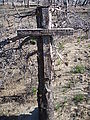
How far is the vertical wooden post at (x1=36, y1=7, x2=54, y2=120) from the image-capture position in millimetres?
7215

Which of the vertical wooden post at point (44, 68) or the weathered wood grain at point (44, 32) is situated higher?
the weathered wood grain at point (44, 32)

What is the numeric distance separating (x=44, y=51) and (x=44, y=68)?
0.42 metres

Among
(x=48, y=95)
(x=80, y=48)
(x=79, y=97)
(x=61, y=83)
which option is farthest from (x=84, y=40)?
(x=48, y=95)

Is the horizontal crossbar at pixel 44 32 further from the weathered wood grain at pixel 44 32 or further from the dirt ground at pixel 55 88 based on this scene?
the dirt ground at pixel 55 88

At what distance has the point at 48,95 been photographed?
24.9ft

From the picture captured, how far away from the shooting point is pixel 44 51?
24.0 feet

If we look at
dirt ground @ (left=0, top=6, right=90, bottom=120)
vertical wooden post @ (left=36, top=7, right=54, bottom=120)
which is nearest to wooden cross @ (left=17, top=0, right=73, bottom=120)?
vertical wooden post @ (left=36, top=7, right=54, bottom=120)

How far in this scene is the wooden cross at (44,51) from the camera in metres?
7.11

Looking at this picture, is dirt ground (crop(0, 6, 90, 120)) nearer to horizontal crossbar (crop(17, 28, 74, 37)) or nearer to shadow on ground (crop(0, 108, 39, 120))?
shadow on ground (crop(0, 108, 39, 120))

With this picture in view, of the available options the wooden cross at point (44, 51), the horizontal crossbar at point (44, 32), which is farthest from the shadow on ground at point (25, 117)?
the horizontal crossbar at point (44, 32)

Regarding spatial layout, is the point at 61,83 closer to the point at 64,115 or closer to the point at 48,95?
the point at 64,115

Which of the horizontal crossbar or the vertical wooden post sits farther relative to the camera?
the vertical wooden post

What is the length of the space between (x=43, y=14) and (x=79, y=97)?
381cm

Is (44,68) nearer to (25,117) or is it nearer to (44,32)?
(44,32)
